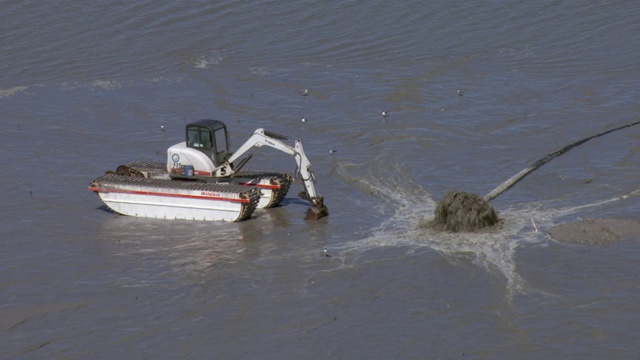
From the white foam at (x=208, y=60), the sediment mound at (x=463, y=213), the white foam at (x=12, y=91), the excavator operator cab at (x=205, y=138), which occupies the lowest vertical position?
the sediment mound at (x=463, y=213)

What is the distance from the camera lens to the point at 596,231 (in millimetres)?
29562

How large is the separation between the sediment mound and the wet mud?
5.75ft

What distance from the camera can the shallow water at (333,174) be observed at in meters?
24.5

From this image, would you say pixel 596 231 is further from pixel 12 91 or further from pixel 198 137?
pixel 12 91

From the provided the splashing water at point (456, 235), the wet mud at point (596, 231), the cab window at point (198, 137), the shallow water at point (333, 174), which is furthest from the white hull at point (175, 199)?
the wet mud at point (596, 231)

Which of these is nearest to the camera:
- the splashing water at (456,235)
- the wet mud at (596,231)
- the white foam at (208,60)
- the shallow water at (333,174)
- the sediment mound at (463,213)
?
the shallow water at (333,174)

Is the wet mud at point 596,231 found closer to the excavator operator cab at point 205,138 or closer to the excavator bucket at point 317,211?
the excavator bucket at point 317,211

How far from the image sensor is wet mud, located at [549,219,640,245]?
2903 cm

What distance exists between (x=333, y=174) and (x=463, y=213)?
6958 mm

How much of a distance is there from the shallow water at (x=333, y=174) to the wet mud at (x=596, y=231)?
19.4 inches

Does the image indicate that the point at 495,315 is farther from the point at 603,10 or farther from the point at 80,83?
the point at 603,10

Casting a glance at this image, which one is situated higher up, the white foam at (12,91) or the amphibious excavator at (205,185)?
the white foam at (12,91)

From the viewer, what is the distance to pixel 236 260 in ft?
95.2

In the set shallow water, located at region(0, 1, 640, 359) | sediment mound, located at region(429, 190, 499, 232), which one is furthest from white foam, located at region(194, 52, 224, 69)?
sediment mound, located at region(429, 190, 499, 232)
